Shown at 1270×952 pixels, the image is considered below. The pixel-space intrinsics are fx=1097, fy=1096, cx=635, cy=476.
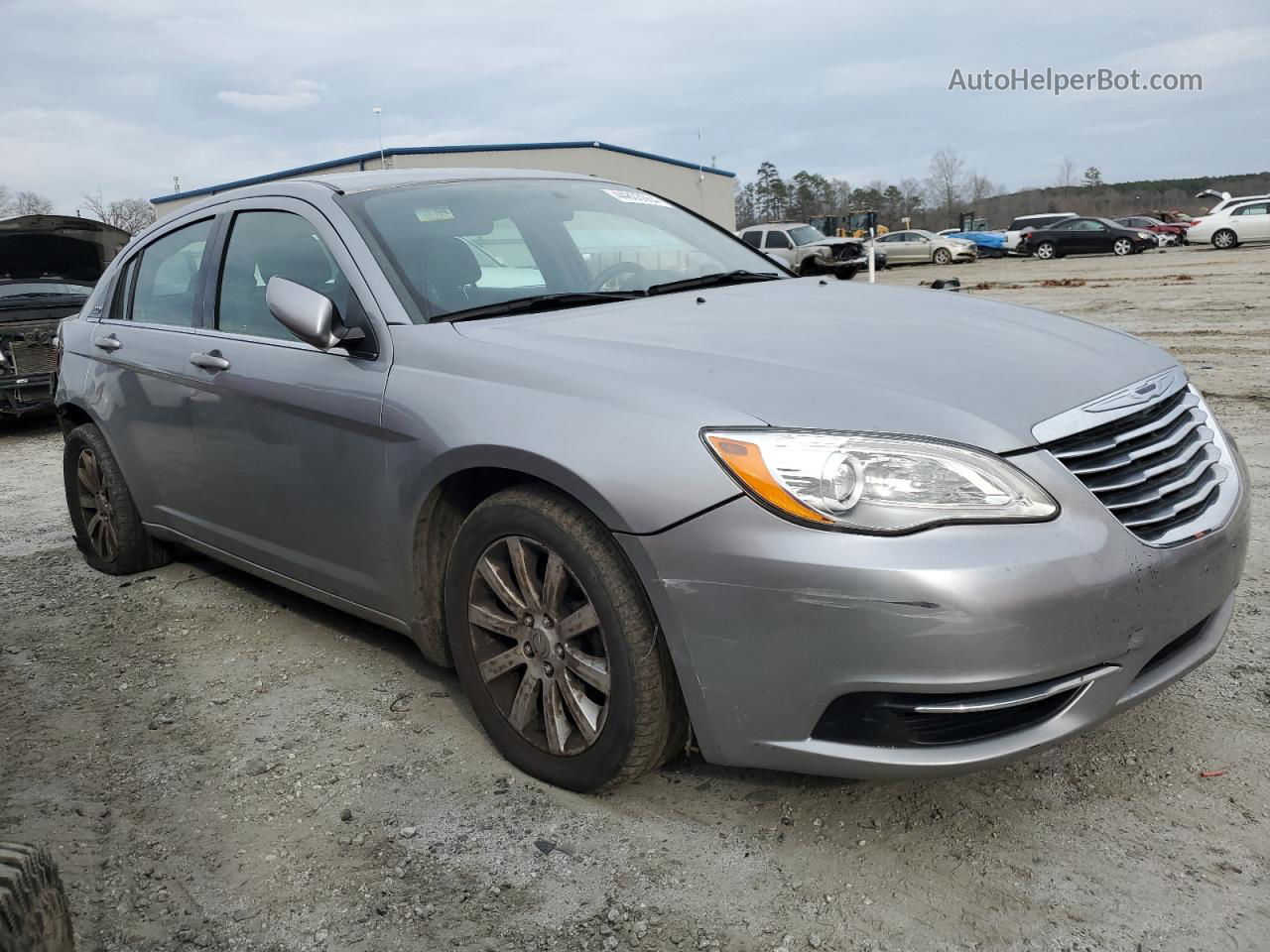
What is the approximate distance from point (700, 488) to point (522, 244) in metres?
1.52

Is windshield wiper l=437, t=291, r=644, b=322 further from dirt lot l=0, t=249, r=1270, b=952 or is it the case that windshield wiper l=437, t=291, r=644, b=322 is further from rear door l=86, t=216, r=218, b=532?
rear door l=86, t=216, r=218, b=532

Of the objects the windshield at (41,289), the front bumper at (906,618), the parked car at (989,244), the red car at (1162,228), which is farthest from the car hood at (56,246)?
the red car at (1162,228)

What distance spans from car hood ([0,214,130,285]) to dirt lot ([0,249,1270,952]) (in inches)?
347

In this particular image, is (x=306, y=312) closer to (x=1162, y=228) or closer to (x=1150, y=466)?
(x=1150, y=466)

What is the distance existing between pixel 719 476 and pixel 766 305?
1.06 metres

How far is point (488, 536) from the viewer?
2732mm

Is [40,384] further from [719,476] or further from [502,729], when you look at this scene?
[719,476]

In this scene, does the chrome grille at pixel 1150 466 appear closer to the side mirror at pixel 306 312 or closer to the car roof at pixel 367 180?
the side mirror at pixel 306 312

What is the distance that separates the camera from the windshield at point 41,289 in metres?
10.4

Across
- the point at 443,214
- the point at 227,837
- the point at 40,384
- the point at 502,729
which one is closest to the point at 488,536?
the point at 502,729

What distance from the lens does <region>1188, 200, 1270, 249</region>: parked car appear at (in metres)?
30.8

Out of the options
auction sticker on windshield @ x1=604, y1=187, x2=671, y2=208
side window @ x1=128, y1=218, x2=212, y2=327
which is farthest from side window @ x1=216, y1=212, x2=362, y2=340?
auction sticker on windshield @ x1=604, y1=187, x2=671, y2=208

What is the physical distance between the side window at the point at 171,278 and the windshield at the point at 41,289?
21.4ft

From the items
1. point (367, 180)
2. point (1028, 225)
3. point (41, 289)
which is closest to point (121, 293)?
point (367, 180)
